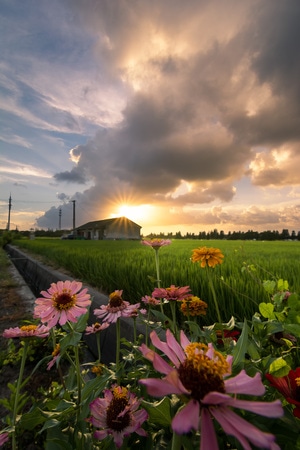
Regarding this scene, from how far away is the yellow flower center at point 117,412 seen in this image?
0.75 meters

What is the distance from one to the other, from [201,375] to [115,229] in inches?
1829

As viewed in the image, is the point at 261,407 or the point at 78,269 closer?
the point at 261,407

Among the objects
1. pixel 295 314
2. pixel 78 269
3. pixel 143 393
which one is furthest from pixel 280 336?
pixel 78 269

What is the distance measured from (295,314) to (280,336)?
0.10 m

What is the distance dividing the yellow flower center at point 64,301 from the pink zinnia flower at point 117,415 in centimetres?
29

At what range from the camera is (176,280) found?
3002 millimetres

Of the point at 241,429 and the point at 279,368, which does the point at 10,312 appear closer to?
the point at 279,368

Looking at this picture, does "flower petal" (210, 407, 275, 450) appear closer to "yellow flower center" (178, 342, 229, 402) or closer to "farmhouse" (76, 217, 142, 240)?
"yellow flower center" (178, 342, 229, 402)

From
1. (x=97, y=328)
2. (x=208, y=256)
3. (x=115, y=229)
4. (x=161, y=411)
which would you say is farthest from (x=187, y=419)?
(x=115, y=229)

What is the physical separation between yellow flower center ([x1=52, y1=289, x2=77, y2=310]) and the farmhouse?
45.5 metres


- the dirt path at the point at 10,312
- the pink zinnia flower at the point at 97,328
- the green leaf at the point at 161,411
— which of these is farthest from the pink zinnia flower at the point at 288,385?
the dirt path at the point at 10,312

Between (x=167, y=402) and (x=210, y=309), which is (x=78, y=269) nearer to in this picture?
(x=210, y=309)

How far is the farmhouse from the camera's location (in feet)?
152

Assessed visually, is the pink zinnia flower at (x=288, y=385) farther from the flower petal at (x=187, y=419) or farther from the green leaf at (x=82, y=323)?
the green leaf at (x=82, y=323)
